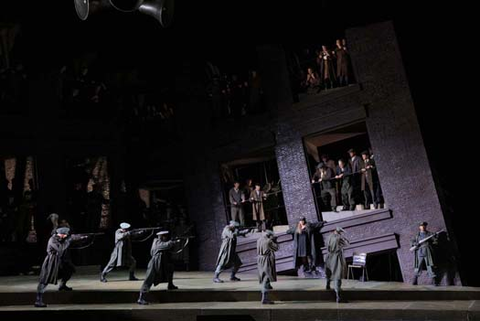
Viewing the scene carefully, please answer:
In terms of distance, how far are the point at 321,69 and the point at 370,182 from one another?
394 centimetres

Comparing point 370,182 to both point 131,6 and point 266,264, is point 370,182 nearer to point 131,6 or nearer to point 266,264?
point 266,264

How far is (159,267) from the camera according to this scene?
9.77m

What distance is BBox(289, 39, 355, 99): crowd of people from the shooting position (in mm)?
13641

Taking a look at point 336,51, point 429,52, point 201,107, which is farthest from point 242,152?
point 429,52

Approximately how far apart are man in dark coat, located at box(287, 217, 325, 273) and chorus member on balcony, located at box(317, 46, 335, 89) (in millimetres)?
4366

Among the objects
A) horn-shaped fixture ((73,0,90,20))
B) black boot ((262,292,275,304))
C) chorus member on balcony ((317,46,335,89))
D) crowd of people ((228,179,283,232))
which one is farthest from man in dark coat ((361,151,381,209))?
horn-shaped fixture ((73,0,90,20))

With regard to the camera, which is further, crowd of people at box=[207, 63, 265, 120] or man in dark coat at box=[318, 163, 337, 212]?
crowd of people at box=[207, 63, 265, 120]

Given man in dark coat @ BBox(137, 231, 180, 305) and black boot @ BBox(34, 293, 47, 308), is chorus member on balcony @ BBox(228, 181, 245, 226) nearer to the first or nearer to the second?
man in dark coat @ BBox(137, 231, 180, 305)

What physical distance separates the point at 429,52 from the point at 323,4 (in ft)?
12.7

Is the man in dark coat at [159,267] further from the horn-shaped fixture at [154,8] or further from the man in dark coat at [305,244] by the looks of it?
the horn-shaped fixture at [154,8]

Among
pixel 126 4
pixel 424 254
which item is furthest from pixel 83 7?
pixel 424 254

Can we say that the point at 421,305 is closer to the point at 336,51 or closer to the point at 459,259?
the point at 459,259

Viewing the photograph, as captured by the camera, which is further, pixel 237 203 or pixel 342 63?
pixel 237 203

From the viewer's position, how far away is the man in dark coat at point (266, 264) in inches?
375
